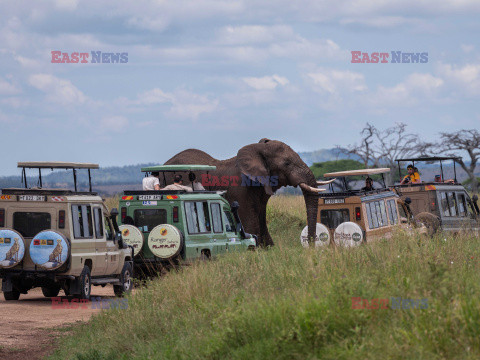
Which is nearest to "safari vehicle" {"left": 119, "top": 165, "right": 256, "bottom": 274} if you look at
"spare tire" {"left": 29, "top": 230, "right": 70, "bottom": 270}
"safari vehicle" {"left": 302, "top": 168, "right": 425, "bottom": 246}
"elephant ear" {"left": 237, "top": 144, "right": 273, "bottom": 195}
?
"spare tire" {"left": 29, "top": 230, "right": 70, "bottom": 270}

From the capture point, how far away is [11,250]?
15578 millimetres

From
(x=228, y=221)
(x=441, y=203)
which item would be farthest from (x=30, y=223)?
(x=441, y=203)

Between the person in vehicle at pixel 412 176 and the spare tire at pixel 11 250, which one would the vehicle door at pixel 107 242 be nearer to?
the spare tire at pixel 11 250

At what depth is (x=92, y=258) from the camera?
53.7 feet

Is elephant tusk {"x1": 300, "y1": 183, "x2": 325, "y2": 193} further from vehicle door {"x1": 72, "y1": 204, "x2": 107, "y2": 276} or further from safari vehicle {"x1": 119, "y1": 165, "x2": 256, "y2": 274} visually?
vehicle door {"x1": 72, "y1": 204, "x2": 107, "y2": 276}

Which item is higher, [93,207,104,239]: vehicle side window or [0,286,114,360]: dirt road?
[93,207,104,239]: vehicle side window

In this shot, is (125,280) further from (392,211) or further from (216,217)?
Result: (392,211)

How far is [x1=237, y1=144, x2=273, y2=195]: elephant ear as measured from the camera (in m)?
23.0

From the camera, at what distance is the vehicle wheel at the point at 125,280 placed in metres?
17.6

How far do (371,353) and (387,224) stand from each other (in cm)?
1246

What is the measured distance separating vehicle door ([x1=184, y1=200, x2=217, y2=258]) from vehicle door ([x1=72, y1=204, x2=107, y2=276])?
1659 millimetres

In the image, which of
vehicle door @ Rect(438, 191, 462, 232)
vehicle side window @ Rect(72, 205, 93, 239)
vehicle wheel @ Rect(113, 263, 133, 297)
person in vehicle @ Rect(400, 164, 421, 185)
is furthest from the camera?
person in vehicle @ Rect(400, 164, 421, 185)

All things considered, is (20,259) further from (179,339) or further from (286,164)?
(286,164)

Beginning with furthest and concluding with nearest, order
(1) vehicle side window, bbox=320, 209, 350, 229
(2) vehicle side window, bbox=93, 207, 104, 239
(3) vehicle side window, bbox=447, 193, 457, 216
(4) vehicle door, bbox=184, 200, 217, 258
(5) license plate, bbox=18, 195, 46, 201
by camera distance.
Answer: (3) vehicle side window, bbox=447, 193, 457, 216, (1) vehicle side window, bbox=320, 209, 350, 229, (4) vehicle door, bbox=184, 200, 217, 258, (2) vehicle side window, bbox=93, 207, 104, 239, (5) license plate, bbox=18, 195, 46, 201
